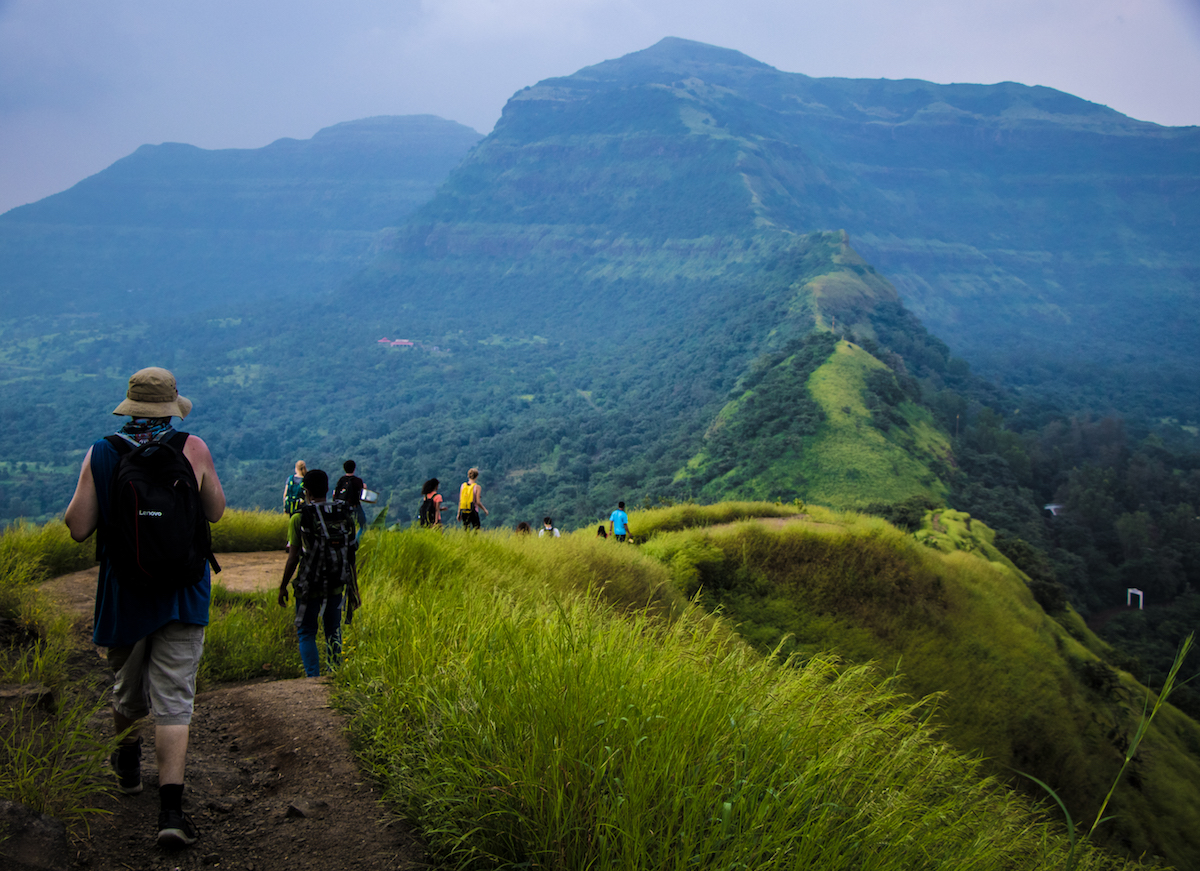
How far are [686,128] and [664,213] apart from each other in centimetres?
3023

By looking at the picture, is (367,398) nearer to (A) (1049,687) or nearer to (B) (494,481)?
(B) (494,481)

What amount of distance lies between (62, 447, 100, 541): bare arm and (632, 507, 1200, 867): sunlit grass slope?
12.8 m

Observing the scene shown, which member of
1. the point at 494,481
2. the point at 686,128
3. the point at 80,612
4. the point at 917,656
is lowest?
the point at 494,481

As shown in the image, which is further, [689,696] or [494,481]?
[494,481]

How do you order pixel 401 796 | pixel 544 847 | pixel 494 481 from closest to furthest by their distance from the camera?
pixel 544 847 → pixel 401 796 → pixel 494 481

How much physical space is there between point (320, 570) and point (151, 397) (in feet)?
7.10

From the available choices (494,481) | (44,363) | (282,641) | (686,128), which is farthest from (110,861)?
(686,128)

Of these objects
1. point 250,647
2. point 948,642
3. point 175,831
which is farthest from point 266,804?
point 948,642

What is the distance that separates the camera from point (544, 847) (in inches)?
110

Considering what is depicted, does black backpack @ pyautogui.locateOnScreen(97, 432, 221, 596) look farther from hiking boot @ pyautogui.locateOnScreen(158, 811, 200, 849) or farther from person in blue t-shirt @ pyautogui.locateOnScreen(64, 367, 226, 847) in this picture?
hiking boot @ pyautogui.locateOnScreen(158, 811, 200, 849)

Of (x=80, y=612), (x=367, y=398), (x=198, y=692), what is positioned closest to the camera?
(x=198, y=692)

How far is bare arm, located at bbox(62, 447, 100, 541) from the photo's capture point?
309 cm

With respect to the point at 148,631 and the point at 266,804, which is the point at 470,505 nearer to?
the point at 266,804

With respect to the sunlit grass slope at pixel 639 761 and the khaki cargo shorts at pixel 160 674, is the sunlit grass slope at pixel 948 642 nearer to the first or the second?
the sunlit grass slope at pixel 639 761
